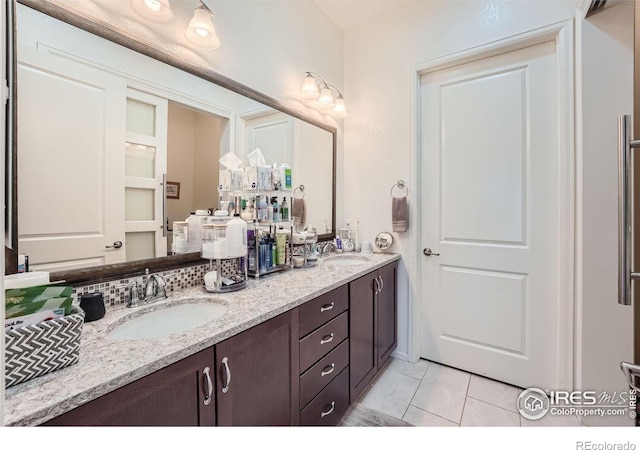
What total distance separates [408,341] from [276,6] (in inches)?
102

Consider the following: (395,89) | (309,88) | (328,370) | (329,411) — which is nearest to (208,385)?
(328,370)

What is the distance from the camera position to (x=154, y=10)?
1244mm

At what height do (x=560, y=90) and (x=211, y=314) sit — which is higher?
(x=560, y=90)

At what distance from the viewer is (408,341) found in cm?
228

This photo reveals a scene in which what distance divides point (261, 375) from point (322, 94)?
1.98 m

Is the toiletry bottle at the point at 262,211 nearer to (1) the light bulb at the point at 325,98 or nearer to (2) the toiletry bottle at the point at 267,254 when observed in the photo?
(2) the toiletry bottle at the point at 267,254

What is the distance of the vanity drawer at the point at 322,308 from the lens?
1.27 meters

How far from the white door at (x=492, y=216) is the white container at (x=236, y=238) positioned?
4.80 ft

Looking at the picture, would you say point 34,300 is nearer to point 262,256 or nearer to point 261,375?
point 261,375

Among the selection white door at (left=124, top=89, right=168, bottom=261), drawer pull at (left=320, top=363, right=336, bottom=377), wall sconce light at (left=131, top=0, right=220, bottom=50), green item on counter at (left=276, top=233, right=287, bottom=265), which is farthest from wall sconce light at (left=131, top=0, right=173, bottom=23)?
drawer pull at (left=320, top=363, right=336, bottom=377)

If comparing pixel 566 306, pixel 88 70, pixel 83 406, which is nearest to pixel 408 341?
pixel 566 306
